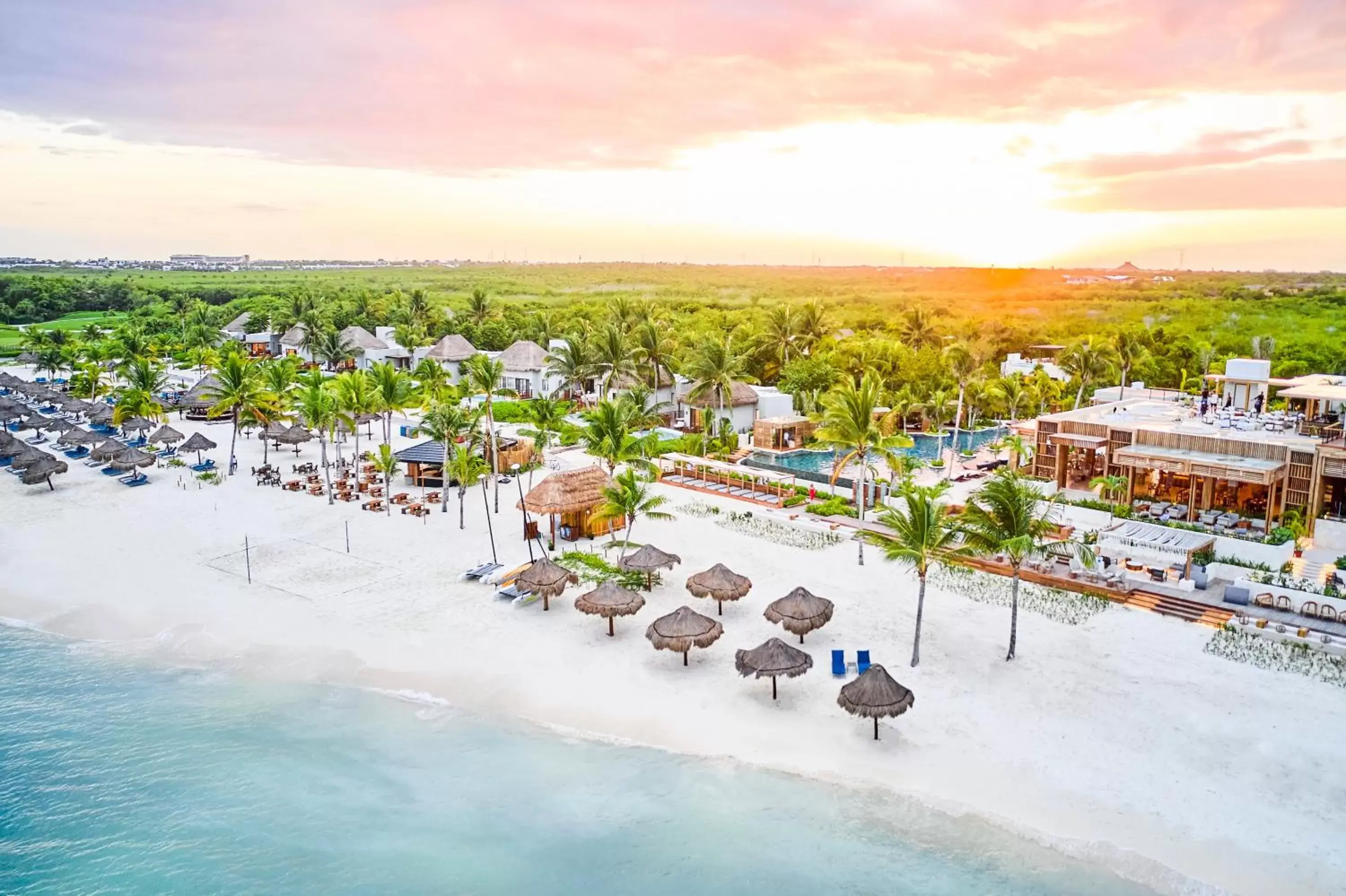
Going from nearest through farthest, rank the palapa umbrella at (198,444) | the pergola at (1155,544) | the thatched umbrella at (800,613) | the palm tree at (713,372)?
the thatched umbrella at (800,613) < the pergola at (1155,544) < the palapa umbrella at (198,444) < the palm tree at (713,372)

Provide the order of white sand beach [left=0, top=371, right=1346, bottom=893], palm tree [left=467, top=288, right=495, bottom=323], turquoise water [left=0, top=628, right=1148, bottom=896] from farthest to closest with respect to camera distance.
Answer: palm tree [left=467, top=288, right=495, bottom=323]
white sand beach [left=0, top=371, right=1346, bottom=893]
turquoise water [left=0, top=628, right=1148, bottom=896]

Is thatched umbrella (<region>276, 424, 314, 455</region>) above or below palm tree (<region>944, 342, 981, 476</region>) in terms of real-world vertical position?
below

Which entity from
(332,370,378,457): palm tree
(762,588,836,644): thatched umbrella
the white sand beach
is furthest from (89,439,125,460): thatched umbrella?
(762,588,836,644): thatched umbrella

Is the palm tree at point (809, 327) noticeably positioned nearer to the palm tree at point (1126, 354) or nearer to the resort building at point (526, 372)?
the resort building at point (526, 372)

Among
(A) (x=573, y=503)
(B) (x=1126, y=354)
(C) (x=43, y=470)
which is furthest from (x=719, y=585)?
(B) (x=1126, y=354)

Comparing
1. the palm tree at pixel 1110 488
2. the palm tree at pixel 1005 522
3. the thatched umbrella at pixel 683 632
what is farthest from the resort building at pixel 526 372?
the palm tree at pixel 1005 522

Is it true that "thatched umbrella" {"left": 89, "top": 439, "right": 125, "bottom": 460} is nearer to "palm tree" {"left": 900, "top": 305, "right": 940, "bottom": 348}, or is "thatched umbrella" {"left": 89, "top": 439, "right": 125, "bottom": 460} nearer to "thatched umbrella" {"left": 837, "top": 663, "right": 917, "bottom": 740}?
"thatched umbrella" {"left": 837, "top": 663, "right": 917, "bottom": 740}
